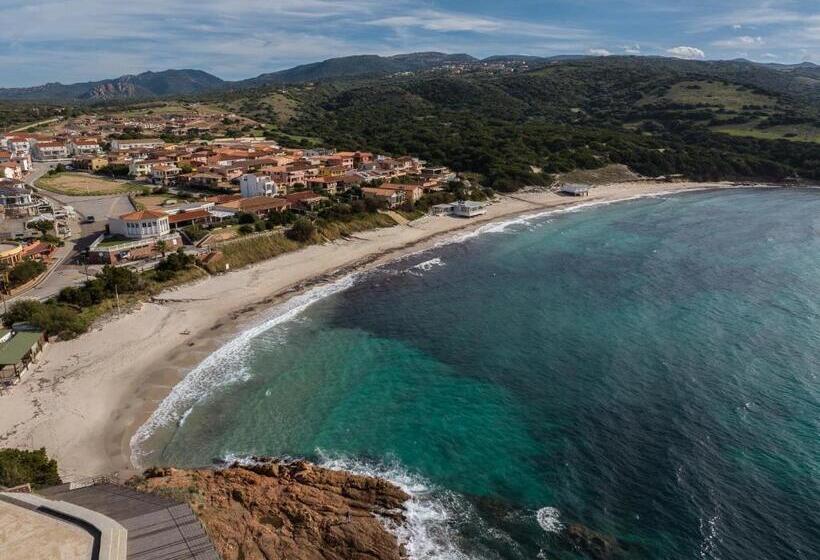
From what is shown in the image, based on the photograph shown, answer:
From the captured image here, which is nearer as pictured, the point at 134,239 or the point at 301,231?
the point at 134,239

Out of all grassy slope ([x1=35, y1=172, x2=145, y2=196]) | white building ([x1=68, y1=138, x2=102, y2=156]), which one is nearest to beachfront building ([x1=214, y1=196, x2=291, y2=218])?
grassy slope ([x1=35, y1=172, x2=145, y2=196])

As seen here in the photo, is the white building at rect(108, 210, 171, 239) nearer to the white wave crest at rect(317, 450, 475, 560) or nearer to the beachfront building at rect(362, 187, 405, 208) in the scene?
the beachfront building at rect(362, 187, 405, 208)

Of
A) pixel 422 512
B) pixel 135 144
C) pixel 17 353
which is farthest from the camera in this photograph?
pixel 135 144

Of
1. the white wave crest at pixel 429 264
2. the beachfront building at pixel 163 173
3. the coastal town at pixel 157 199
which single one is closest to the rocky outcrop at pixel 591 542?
the coastal town at pixel 157 199

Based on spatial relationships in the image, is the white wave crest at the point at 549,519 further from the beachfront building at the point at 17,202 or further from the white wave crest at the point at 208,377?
the beachfront building at the point at 17,202

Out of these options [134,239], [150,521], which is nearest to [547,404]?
[150,521]

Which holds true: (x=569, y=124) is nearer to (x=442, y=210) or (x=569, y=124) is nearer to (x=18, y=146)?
(x=442, y=210)

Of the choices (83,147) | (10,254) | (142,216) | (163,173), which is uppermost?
(83,147)
